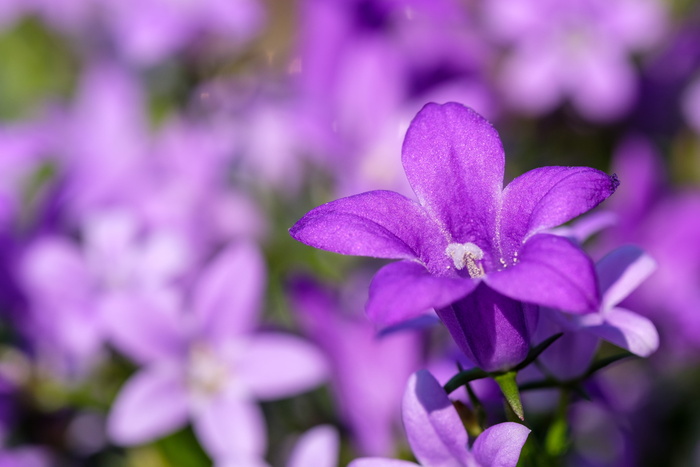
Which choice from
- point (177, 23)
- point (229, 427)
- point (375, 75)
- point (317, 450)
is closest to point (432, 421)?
point (317, 450)

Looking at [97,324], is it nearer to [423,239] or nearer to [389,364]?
[389,364]

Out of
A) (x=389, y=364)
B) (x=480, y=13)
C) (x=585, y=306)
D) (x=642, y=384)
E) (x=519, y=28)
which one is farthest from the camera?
(x=480, y=13)

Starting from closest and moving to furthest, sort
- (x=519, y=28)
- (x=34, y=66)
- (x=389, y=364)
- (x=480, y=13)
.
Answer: (x=389, y=364) < (x=519, y=28) < (x=480, y=13) < (x=34, y=66)

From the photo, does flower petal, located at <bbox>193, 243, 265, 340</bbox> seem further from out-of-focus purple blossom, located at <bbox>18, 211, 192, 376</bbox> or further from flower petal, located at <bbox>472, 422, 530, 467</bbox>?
flower petal, located at <bbox>472, 422, 530, 467</bbox>

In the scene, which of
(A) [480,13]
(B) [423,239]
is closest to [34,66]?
(A) [480,13]

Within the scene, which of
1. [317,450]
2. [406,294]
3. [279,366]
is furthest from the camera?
[279,366]

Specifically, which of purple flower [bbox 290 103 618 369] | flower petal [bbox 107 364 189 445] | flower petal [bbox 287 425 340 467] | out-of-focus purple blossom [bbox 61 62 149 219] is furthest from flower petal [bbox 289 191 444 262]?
out-of-focus purple blossom [bbox 61 62 149 219]

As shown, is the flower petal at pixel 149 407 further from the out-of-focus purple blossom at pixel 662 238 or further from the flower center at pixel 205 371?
the out-of-focus purple blossom at pixel 662 238

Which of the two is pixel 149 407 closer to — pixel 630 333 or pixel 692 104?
pixel 630 333
